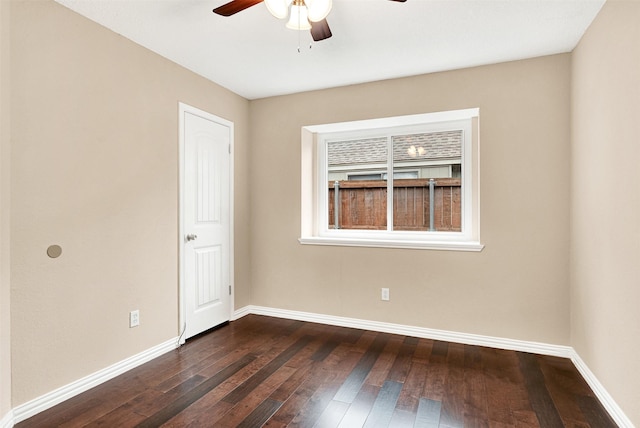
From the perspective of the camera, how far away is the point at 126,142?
2.60m

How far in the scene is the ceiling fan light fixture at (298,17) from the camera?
1.92 m

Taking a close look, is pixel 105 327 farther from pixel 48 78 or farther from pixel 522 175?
pixel 522 175

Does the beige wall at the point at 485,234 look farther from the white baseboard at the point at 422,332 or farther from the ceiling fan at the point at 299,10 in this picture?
the ceiling fan at the point at 299,10

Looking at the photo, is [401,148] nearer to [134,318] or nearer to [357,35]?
[357,35]

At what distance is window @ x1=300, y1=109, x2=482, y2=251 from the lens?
3354mm

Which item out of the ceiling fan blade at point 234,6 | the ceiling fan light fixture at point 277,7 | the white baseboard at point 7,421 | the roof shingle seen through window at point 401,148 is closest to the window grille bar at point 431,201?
the roof shingle seen through window at point 401,148

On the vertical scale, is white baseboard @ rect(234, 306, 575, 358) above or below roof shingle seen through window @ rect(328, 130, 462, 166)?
below

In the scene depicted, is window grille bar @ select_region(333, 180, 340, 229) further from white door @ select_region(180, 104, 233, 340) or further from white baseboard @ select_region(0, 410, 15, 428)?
white baseboard @ select_region(0, 410, 15, 428)

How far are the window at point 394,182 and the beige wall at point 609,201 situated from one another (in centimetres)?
82

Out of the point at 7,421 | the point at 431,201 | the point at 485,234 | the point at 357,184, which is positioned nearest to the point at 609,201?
the point at 485,234

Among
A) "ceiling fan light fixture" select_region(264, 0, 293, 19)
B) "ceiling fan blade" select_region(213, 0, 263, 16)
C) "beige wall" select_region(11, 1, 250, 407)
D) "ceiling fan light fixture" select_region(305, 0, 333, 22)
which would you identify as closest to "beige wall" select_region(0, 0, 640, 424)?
"beige wall" select_region(11, 1, 250, 407)

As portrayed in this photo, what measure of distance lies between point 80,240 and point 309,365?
1.82 metres

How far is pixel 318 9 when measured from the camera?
5.89ft

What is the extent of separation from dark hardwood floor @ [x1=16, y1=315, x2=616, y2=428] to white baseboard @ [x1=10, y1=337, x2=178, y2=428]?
0.04 m
